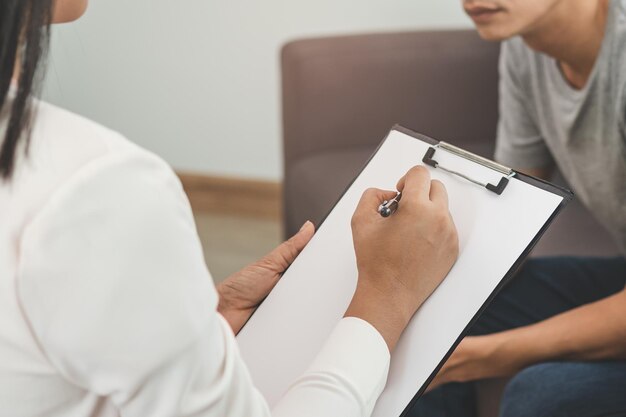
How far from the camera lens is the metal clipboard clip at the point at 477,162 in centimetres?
71

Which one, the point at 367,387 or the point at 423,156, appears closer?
the point at 367,387

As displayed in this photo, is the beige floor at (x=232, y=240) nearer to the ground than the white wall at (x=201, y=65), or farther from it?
nearer to the ground

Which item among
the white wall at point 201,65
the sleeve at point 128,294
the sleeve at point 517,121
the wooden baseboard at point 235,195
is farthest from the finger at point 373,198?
the wooden baseboard at point 235,195

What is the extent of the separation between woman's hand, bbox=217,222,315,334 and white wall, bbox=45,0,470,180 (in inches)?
39.8

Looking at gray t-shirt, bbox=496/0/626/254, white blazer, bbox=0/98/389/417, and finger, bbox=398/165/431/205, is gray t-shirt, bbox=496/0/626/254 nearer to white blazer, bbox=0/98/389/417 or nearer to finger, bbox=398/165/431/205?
finger, bbox=398/165/431/205

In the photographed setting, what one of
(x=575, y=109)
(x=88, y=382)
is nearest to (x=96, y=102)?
(x=575, y=109)

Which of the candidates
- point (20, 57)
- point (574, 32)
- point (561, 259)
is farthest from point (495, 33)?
point (20, 57)

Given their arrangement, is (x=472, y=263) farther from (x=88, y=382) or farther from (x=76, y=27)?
(x=76, y=27)

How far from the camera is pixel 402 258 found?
67 centimetres

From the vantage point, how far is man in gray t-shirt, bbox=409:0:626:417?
2.89ft

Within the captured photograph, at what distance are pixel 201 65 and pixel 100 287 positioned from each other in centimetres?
146

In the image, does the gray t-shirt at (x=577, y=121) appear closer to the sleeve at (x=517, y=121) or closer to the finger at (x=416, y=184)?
the sleeve at (x=517, y=121)

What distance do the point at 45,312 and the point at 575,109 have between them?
0.81 metres

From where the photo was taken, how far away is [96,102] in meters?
1.88
